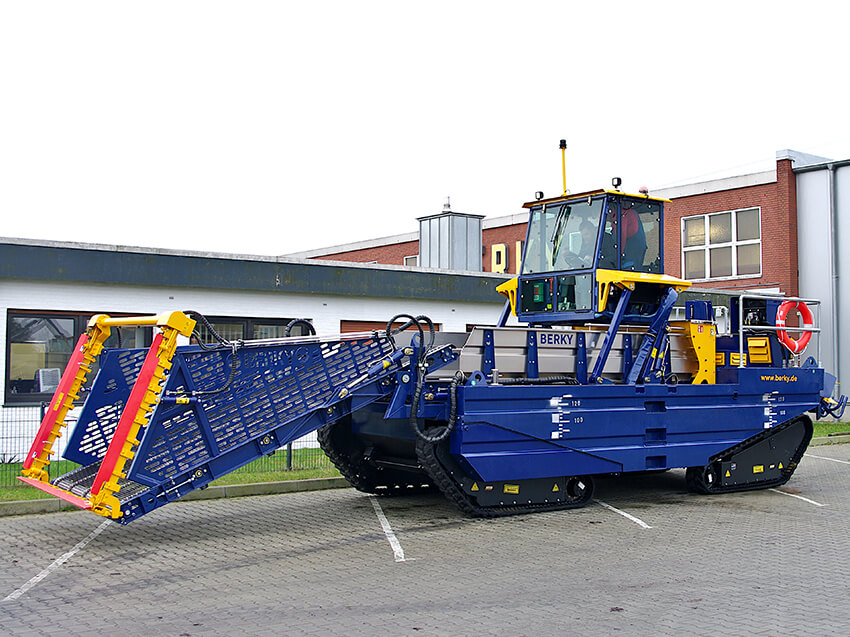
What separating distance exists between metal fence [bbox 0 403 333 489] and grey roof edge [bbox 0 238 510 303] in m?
2.29

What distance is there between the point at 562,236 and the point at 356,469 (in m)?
4.08

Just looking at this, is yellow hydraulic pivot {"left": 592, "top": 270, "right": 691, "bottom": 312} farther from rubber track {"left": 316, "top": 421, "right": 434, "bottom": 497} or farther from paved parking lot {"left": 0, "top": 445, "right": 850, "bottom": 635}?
rubber track {"left": 316, "top": 421, "right": 434, "bottom": 497}

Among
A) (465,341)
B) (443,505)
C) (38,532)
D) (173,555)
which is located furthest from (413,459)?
(38,532)

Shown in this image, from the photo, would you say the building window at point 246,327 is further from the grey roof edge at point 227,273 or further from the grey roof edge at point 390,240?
the grey roof edge at point 390,240

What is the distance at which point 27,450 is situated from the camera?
15055 millimetres

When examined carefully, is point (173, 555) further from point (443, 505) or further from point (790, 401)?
point (790, 401)

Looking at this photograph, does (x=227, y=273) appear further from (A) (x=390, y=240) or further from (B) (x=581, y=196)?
(A) (x=390, y=240)

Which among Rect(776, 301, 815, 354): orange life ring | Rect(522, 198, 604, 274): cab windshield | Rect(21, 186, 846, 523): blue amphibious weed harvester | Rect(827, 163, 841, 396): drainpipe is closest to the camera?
Rect(21, 186, 846, 523): blue amphibious weed harvester

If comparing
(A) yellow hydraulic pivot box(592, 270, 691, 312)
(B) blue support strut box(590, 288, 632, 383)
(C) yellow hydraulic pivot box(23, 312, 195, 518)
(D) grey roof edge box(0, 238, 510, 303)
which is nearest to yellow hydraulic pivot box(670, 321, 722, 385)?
(A) yellow hydraulic pivot box(592, 270, 691, 312)

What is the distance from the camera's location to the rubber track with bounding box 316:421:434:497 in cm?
1159

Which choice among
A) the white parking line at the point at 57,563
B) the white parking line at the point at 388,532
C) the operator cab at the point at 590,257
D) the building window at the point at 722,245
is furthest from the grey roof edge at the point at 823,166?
the white parking line at the point at 57,563

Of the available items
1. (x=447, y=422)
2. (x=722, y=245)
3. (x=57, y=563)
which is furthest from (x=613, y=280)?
(x=722, y=245)

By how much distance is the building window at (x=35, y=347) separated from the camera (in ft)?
51.1

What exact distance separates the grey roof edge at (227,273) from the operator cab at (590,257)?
6.21 metres
